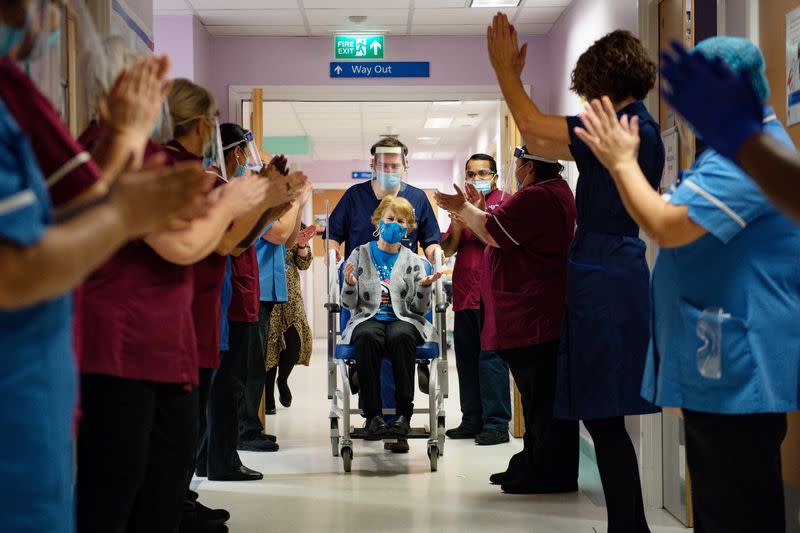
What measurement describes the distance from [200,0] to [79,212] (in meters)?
4.59

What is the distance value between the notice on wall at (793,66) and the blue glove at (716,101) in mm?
1216

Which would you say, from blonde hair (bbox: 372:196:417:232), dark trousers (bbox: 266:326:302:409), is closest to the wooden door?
blonde hair (bbox: 372:196:417:232)

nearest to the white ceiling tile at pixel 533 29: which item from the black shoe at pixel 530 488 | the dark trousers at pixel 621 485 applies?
the black shoe at pixel 530 488

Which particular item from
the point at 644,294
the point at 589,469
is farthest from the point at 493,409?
the point at 644,294

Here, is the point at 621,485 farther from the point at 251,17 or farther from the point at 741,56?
the point at 251,17

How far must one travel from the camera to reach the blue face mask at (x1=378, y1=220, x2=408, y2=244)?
4.57 meters

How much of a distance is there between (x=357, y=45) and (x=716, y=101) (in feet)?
15.8

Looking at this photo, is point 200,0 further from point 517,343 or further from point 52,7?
point 52,7

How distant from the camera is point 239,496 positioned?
12.3 feet

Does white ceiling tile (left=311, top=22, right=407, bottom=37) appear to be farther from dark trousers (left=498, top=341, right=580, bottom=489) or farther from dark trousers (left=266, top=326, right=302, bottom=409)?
dark trousers (left=498, top=341, right=580, bottom=489)

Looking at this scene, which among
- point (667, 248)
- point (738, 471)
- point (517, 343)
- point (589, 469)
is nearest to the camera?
point (738, 471)

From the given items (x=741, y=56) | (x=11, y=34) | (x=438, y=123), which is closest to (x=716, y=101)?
(x=741, y=56)

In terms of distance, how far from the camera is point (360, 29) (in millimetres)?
6008

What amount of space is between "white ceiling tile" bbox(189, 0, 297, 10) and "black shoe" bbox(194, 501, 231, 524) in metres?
3.27
